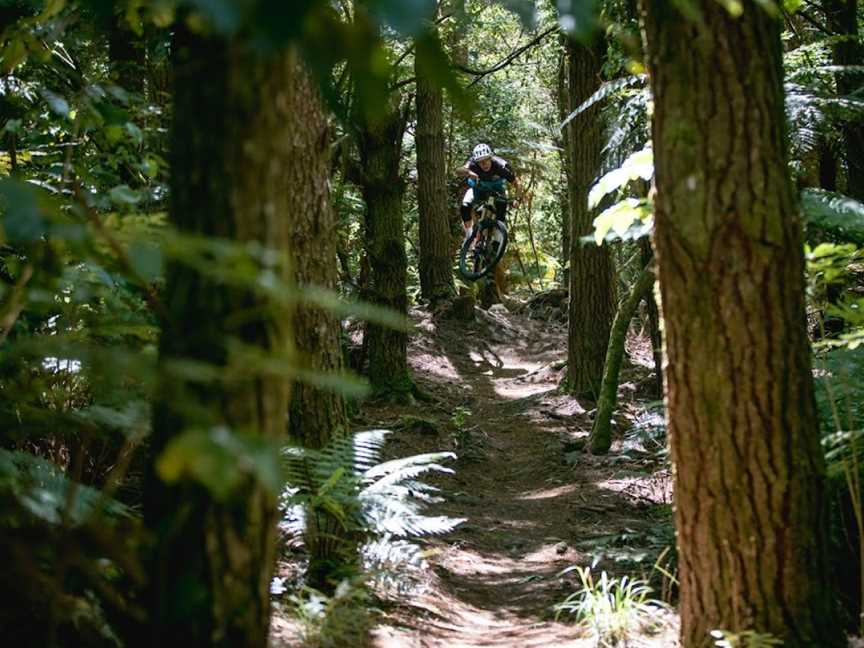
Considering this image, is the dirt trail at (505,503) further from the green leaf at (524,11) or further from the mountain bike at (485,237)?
the green leaf at (524,11)

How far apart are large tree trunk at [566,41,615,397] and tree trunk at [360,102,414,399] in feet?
7.41

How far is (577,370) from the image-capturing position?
11.5 metres

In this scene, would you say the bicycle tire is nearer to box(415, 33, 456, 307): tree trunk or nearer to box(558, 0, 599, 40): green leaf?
box(415, 33, 456, 307): tree trunk

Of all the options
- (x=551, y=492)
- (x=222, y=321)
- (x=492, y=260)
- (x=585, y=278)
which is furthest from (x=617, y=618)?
(x=492, y=260)

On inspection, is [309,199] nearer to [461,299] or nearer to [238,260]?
[238,260]

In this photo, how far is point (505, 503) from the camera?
303 inches

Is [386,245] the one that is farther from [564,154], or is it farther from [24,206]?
[564,154]

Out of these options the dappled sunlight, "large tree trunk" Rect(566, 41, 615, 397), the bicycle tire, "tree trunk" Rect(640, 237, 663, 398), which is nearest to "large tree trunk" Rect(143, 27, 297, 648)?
the dappled sunlight

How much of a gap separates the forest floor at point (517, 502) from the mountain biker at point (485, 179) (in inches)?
101

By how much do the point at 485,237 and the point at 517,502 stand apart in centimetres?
634

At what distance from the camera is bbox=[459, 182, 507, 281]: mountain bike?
A: 13070 mm

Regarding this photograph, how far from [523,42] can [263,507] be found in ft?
78.8

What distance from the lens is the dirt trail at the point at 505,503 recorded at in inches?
184

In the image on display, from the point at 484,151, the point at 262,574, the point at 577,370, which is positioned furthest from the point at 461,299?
the point at 262,574
